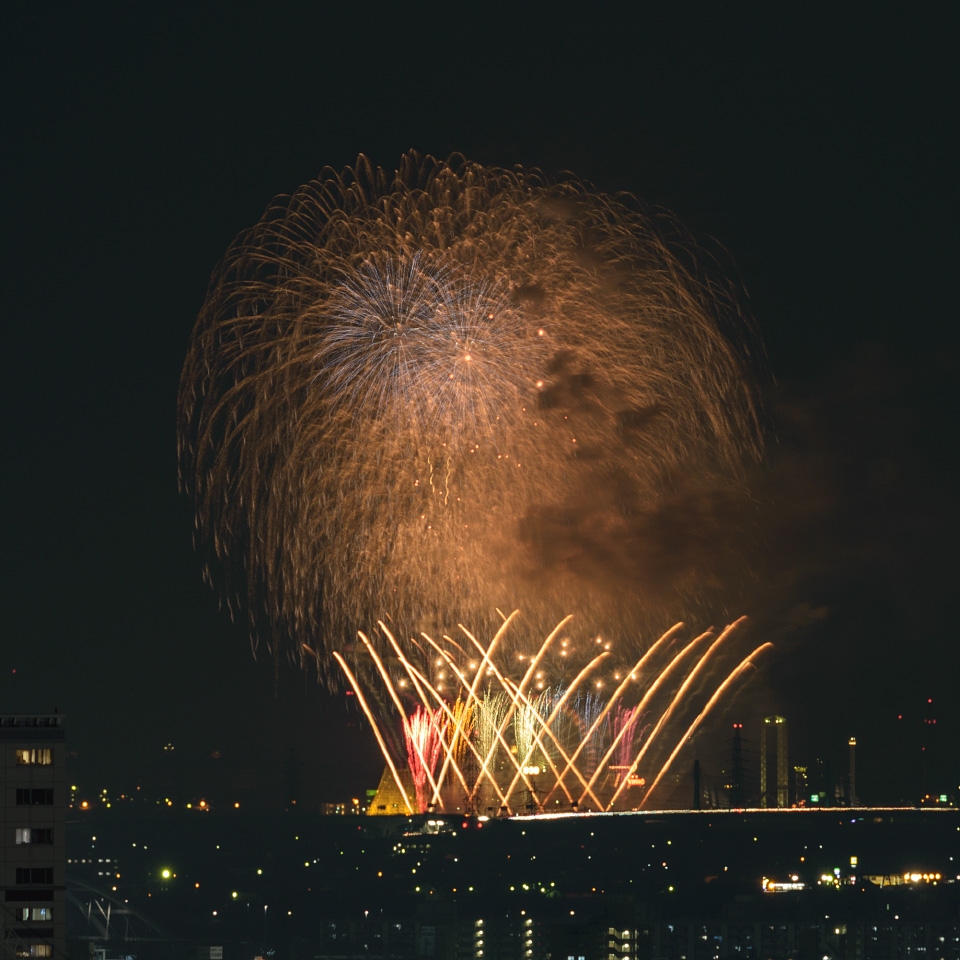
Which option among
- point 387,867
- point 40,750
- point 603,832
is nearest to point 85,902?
point 387,867

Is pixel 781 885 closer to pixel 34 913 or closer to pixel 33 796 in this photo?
pixel 34 913

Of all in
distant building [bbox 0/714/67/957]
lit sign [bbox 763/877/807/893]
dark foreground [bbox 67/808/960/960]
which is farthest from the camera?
lit sign [bbox 763/877/807/893]

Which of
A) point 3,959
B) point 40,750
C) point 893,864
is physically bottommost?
point 893,864

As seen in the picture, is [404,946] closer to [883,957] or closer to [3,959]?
[883,957]

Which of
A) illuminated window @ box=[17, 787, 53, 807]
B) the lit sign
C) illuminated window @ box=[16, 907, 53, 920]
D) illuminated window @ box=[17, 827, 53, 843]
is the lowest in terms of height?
the lit sign

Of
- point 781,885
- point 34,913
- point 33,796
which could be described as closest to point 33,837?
point 33,796

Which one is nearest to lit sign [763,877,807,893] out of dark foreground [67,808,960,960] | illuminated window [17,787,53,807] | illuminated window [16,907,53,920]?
dark foreground [67,808,960,960]

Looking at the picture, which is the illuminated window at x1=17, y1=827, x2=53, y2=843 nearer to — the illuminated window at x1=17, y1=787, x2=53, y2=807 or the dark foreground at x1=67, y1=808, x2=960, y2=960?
the illuminated window at x1=17, y1=787, x2=53, y2=807
